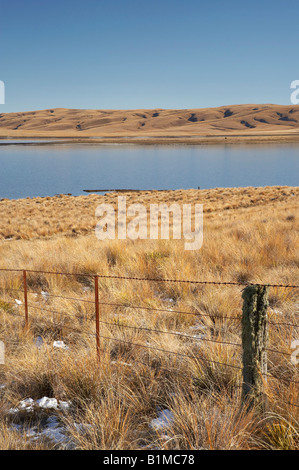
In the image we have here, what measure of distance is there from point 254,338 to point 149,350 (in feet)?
5.01

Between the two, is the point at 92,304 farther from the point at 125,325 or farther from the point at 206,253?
the point at 206,253

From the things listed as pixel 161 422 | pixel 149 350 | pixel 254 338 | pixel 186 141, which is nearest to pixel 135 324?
pixel 149 350

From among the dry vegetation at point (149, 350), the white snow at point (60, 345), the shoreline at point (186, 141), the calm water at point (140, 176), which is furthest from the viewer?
the shoreline at point (186, 141)

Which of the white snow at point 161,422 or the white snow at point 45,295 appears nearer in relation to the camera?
the white snow at point 161,422

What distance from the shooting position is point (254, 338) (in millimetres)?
3006

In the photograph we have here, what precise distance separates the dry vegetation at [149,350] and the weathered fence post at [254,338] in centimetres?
14

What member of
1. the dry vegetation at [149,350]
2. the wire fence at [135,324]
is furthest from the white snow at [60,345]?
the wire fence at [135,324]

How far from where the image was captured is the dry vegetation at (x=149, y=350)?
2883 millimetres

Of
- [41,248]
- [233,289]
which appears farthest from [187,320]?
[41,248]

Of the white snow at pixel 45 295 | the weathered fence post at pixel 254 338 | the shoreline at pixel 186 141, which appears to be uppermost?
the shoreline at pixel 186 141

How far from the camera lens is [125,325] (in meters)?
5.05

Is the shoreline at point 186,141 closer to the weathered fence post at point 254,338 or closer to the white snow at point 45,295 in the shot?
the white snow at point 45,295

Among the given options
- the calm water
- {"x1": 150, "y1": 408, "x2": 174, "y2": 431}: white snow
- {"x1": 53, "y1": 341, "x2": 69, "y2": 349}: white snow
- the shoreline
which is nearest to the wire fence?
{"x1": 53, "y1": 341, "x2": 69, "y2": 349}: white snow

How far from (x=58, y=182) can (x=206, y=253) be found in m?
41.7
